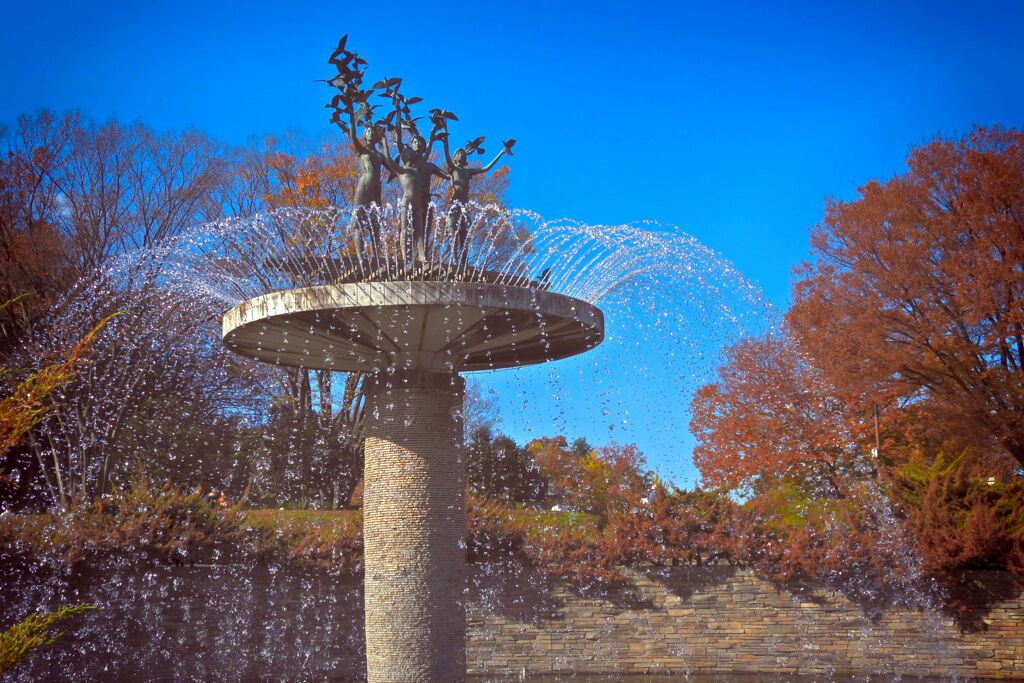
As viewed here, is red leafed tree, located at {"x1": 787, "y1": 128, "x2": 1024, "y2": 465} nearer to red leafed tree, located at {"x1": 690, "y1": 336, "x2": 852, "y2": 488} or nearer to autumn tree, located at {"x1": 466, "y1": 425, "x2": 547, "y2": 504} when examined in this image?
red leafed tree, located at {"x1": 690, "y1": 336, "x2": 852, "y2": 488}

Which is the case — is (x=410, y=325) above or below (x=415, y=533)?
above

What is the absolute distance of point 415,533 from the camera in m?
8.52

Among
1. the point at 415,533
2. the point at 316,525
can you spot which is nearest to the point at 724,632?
the point at 316,525

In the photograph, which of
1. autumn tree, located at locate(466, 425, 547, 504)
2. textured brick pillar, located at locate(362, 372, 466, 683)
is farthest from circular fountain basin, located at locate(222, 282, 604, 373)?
autumn tree, located at locate(466, 425, 547, 504)

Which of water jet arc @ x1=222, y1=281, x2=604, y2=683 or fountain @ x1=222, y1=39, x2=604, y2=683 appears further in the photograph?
water jet arc @ x1=222, y1=281, x2=604, y2=683

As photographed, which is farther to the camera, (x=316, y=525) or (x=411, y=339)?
(x=316, y=525)

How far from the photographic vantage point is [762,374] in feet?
65.6

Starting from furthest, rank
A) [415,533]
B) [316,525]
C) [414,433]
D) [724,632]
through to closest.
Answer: [316,525] < [724,632] < [414,433] < [415,533]

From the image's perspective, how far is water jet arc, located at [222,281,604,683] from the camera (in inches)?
317

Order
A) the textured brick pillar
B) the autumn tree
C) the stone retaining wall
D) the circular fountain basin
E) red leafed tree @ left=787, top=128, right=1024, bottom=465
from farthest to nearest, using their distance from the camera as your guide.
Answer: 1. the autumn tree
2. red leafed tree @ left=787, top=128, right=1024, bottom=465
3. the stone retaining wall
4. the textured brick pillar
5. the circular fountain basin

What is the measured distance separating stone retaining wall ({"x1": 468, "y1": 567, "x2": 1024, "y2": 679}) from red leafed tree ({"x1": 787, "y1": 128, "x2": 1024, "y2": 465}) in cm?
431

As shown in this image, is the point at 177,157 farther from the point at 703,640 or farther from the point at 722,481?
the point at 703,640

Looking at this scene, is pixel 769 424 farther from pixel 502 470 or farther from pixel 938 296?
pixel 502 470

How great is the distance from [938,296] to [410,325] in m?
12.3
